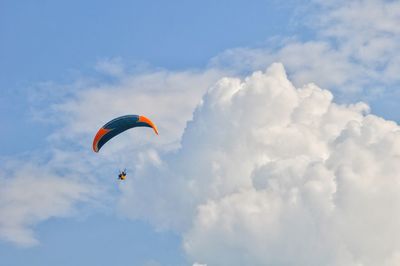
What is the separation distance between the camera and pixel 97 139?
172375 millimetres

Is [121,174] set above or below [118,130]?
below

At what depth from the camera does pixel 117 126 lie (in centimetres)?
17025

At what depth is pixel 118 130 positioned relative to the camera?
172m

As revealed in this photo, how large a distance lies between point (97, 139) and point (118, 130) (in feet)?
16.3

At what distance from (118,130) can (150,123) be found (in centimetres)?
891

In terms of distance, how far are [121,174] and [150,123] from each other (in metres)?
12.1

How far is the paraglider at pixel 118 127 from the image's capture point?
16738 cm

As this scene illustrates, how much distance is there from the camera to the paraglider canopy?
16775cm

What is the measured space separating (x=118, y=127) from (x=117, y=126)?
463 mm

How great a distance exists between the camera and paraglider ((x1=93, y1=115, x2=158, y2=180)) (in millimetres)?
167375

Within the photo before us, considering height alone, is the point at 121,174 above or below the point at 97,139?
below

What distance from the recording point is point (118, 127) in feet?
560

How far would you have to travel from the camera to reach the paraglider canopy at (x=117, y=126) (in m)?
168

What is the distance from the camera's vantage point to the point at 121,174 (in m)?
166
